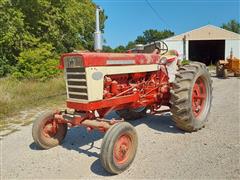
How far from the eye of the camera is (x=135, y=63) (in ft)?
20.0

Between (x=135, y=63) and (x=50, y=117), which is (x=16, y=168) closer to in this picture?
(x=50, y=117)

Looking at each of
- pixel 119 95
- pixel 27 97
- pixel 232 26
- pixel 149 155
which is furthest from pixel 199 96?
pixel 232 26

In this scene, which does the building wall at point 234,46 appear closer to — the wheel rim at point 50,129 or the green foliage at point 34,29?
the green foliage at point 34,29

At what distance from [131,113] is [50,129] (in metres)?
2.32

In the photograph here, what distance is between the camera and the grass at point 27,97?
9.49 m

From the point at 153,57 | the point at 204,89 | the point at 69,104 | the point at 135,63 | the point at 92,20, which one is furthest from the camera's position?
the point at 92,20

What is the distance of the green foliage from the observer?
1841 cm

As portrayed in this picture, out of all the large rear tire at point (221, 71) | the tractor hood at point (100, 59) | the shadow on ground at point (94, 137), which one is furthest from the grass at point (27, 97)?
the large rear tire at point (221, 71)

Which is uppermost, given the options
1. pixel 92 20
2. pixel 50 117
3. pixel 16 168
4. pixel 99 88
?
pixel 92 20

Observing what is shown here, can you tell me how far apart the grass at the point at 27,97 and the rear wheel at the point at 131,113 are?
2.84 meters

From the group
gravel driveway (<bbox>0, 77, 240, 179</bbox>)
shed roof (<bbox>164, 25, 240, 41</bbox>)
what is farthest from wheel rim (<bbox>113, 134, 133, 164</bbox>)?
shed roof (<bbox>164, 25, 240, 41</bbox>)

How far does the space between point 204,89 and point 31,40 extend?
51.9 ft

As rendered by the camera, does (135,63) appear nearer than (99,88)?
No

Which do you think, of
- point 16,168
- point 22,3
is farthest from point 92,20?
point 16,168
